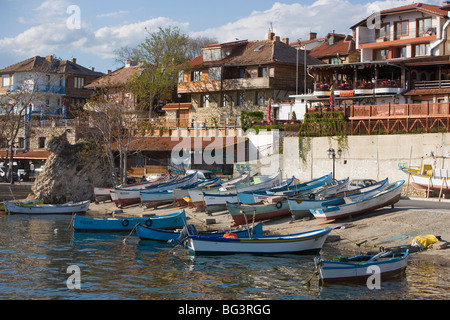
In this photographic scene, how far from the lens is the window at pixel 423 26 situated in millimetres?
60291

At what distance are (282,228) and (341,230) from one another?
3695mm

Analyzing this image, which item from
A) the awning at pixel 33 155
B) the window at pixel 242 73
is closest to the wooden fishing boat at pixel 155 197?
the window at pixel 242 73

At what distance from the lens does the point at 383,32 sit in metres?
63.8

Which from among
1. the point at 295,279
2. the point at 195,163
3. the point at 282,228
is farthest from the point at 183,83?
the point at 295,279

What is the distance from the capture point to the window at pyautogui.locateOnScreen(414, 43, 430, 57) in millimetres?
60628

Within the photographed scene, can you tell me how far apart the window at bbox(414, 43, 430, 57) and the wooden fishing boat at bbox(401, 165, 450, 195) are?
23.7 meters

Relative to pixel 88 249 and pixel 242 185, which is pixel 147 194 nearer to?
pixel 242 185

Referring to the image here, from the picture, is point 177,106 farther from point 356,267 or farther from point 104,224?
point 356,267

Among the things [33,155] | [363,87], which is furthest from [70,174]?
[363,87]

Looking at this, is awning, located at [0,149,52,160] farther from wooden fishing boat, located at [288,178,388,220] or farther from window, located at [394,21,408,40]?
wooden fishing boat, located at [288,178,388,220]

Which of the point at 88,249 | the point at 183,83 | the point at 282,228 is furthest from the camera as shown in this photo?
the point at 183,83

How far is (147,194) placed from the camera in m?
44.8

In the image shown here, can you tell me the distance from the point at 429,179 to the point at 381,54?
2917 cm

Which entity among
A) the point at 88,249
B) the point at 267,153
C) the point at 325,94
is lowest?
the point at 88,249
